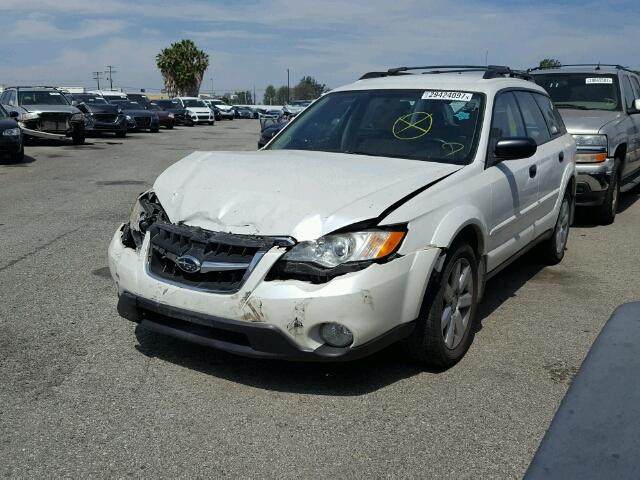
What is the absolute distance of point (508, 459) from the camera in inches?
122

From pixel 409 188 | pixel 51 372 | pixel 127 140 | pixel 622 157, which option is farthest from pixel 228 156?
pixel 127 140

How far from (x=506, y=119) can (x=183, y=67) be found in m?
76.1

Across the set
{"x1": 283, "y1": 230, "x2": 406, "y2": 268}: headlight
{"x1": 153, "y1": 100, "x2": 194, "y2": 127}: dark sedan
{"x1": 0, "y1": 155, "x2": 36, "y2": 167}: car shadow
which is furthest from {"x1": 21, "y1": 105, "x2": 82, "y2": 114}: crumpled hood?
{"x1": 283, "y1": 230, "x2": 406, "y2": 268}: headlight

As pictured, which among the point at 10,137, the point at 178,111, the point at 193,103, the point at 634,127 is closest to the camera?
the point at 634,127

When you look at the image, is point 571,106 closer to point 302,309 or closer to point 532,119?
point 532,119

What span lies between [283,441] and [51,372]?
1500 millimetres

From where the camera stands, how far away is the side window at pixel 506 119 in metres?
4.90

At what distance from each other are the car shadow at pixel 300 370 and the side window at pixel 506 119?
176 centimetres

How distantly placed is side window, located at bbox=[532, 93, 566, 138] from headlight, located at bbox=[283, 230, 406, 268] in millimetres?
3283

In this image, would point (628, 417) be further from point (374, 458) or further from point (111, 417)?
point (111, 417)

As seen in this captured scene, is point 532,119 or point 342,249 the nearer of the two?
point 342,249

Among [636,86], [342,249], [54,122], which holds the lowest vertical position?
[54,122]

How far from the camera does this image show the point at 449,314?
404cm

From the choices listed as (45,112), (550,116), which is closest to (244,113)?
(45,112)
